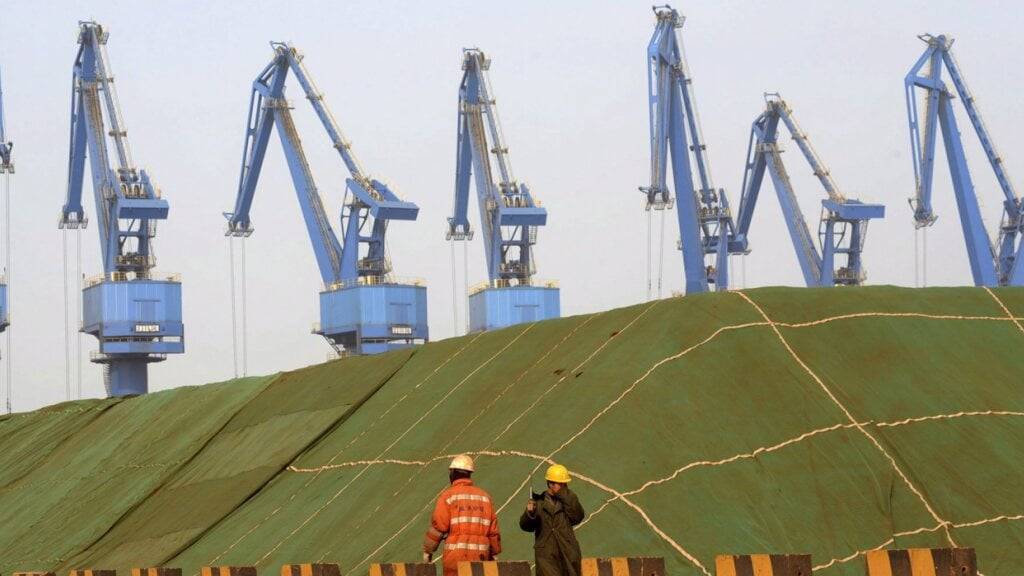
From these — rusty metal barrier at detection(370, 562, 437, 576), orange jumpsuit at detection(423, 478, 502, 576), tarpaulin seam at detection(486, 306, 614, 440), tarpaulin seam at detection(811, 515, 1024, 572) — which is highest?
tarpaulin seam at detection(486, 306, 614, 440)

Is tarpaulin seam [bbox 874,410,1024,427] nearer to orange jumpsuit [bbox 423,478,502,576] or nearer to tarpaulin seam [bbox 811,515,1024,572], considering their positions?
tarpaulin seam [bbox 811,515,1024,572]

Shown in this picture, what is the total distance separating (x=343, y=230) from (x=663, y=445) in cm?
12221

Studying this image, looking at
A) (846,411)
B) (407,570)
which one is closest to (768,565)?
(407,570)

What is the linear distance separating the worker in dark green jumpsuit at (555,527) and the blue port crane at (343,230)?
126252 mm

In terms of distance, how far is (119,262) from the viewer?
14962 cm

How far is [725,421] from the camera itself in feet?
96.7

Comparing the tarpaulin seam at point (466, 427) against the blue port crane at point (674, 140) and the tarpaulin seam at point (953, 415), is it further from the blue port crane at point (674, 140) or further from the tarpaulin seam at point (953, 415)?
the blue port crane at point (674, 140)

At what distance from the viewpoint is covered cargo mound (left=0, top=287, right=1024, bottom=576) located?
27.2 metres

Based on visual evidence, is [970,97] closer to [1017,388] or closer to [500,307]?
[500,307]

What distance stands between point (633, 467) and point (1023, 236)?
447ft

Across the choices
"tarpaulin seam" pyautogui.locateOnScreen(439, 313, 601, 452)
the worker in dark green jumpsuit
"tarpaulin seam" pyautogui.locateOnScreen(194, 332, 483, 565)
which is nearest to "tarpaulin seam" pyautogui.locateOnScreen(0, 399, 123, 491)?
"tarpaulin seam" pyautogui.locateOnScreen(194, 332, 483, 565)

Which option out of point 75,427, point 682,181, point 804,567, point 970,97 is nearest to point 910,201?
point 970,97

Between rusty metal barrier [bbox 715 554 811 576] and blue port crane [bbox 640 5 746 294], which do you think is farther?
blue port crane [bbox 640 5 746 294]

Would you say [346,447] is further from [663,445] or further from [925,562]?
[925,562]
